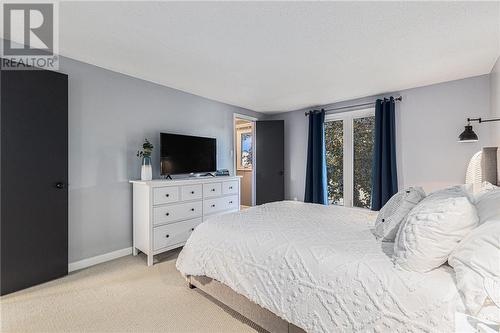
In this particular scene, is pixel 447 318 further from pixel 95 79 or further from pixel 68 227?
pixel 95 79

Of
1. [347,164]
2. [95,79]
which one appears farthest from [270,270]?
[347,164]

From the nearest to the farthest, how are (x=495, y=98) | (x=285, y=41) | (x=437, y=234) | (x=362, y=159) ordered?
(x=437, y=234) → (x=285, y=41) → (x=495, y=98) → (x=362, y=159)

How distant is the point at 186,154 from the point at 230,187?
2.86 ft

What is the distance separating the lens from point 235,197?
4055mm

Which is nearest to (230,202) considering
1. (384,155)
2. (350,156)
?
(350,156)

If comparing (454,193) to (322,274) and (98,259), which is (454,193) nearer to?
(322,274)

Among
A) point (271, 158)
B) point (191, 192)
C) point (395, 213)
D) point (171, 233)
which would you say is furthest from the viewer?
point (271, 158)

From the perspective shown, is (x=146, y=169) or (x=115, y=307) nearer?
(x=115, y=307)

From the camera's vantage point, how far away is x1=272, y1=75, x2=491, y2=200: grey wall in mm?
3246

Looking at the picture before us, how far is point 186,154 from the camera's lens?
145 inches

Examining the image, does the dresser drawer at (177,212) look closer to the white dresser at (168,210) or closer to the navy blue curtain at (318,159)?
the white dresser at (168,210)

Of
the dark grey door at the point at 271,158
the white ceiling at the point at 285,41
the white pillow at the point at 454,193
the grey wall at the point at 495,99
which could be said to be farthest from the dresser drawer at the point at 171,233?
the grey wall at the point at 495,99

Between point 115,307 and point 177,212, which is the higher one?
point 177,212

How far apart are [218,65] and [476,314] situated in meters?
2.87
